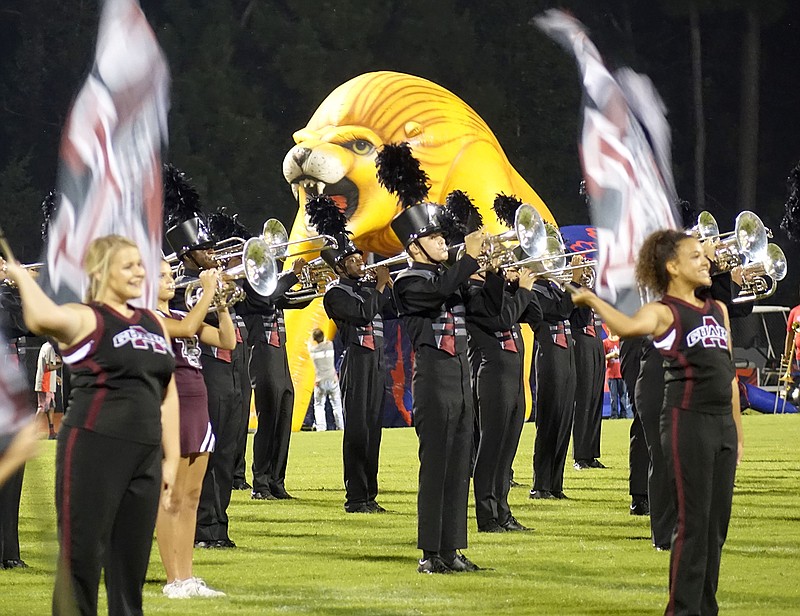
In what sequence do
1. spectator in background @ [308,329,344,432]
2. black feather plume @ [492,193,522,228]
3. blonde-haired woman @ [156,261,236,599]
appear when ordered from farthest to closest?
spectator in background @ [308,329,344,432], black feather plume @ [492,193,522,228], blonde-haired woman @ [156,261,236,599]

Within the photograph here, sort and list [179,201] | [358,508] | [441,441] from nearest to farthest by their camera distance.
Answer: [441,441]
[358,508]
[179,201]

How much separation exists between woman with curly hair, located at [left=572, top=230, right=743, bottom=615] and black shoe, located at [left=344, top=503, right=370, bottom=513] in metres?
5.01

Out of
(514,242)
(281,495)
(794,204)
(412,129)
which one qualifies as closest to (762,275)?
(514,242)

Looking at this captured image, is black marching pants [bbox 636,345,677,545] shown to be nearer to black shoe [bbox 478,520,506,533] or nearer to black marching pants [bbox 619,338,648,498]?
black marching pants [bbox 619,338,648,498]

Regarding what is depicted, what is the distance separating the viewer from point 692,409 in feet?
18.7

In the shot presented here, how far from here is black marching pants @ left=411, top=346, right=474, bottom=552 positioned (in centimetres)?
745

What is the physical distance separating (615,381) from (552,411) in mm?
11110

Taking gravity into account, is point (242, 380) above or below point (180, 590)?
above

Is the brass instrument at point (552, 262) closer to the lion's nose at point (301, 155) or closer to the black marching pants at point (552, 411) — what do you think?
the black marching pants at point (552, 411)

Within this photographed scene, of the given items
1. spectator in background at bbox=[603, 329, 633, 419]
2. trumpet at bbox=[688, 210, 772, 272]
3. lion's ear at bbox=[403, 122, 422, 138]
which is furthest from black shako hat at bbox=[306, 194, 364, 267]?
spectator in background at bbox=[603, 329, 633, 419]

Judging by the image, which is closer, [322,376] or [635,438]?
[635,438]

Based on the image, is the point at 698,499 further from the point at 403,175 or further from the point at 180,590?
the point at 403,175

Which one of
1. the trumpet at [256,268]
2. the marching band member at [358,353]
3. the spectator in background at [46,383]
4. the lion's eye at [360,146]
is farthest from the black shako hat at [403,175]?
the lion's eye at [360,146]

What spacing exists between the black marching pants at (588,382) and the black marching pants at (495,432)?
3.05 meters
